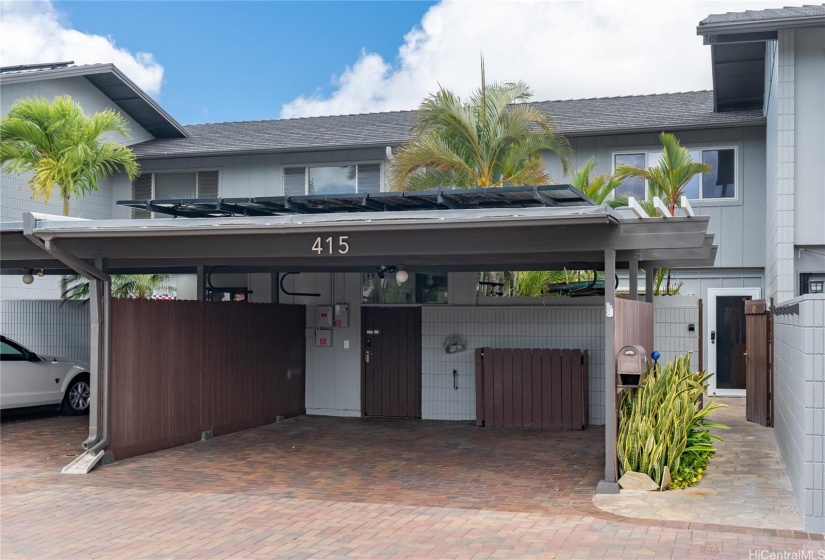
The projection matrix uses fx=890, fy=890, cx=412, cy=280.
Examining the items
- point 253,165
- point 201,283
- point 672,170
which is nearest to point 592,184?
point 672,170

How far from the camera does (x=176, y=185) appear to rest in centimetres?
2106

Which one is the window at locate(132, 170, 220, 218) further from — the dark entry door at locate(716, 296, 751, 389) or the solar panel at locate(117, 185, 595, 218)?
the dark entry door at locate(716, 296, 751, 389)

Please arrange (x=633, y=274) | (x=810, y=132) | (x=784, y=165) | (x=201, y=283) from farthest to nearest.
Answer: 1. (x=784, y=165)
2. (x=810, y=132)
3. (x=201, y=283)
4. (x=633, y=274)

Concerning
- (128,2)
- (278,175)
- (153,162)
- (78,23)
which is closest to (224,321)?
(278,175)

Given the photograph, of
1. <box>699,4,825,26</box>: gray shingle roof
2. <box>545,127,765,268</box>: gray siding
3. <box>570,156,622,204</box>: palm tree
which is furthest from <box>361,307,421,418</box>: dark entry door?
<box>699,4,825,26</box>: gray shingle roof

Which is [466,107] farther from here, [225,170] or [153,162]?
[153,162]

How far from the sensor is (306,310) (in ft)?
52.4

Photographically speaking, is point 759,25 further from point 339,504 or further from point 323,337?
point 339,504

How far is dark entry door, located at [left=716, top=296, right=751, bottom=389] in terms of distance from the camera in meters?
17.8

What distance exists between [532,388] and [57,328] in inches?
404

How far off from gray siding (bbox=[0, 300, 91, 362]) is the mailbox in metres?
12.5

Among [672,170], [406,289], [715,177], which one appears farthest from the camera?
[715,177]

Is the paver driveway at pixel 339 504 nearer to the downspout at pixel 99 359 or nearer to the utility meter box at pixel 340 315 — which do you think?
the downspout at pixel 99 359

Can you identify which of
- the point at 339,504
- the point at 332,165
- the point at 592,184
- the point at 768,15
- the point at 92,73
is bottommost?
the point at 339,504
